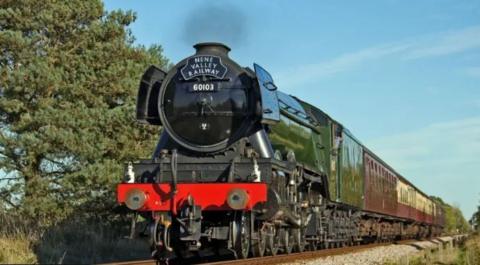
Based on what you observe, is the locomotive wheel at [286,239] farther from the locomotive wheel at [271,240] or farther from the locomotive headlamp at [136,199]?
the locomotive headlamp at [136,199]

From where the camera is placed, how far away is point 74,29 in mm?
21000

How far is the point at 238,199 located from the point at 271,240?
7.76ft

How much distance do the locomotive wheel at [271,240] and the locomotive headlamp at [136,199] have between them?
8.86 feet

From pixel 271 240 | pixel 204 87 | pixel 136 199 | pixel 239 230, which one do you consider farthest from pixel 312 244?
pixel 136 199

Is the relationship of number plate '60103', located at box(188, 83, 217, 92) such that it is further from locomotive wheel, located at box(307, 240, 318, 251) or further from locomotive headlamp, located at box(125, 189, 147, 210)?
locomotive wheel, located at box(307, 240, 318, 251)

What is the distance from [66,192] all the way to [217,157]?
30.6 ft

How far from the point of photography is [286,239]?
13.7 metres

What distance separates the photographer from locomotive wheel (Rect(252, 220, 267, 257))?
37.9 feet

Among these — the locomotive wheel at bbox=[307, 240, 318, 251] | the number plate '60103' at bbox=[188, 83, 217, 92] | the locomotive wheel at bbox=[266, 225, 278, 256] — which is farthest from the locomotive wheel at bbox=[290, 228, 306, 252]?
the number plate '60103' at bbox=[188, 83, 217, 92]

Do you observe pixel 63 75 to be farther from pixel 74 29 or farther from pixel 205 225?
pixel 205 225

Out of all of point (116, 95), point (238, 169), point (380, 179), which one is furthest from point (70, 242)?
point (380, 179)

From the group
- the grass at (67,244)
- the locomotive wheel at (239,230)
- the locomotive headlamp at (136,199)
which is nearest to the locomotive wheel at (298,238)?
the locomotive wheel at (239,230)

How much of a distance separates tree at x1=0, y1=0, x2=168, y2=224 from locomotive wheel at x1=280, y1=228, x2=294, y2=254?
687 cm

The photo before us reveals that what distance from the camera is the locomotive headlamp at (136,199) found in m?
10.7
